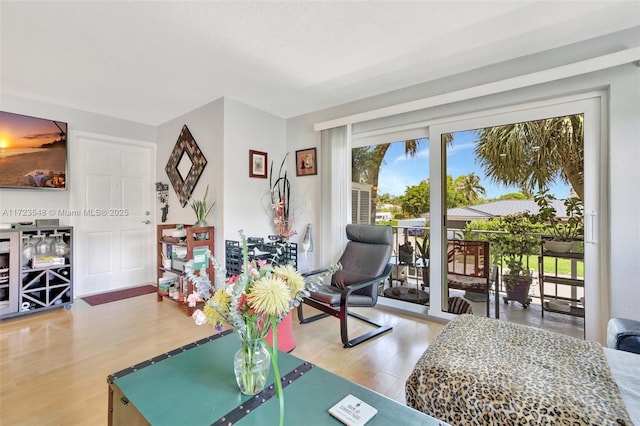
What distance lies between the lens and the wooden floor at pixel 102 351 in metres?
1.65

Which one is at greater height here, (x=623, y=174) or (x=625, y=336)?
(x=623, y=174)

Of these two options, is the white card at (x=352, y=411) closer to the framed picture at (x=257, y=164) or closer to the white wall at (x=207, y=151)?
the white wall at (x=207, y=151)

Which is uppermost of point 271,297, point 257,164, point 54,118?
point 54,118

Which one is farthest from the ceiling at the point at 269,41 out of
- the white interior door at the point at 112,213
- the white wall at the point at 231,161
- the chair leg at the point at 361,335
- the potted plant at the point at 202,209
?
the chair leg at the point at 361,335

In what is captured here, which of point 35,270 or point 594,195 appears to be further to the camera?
point 35,270

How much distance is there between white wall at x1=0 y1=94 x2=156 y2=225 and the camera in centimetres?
304

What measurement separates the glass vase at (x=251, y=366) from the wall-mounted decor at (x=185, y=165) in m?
2.76

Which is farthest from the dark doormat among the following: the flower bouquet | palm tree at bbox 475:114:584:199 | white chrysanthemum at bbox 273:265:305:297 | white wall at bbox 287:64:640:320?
white wall at bbox 287:64:640:320

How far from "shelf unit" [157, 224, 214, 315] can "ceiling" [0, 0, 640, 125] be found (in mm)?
1526

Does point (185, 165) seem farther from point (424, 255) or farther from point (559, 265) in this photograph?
point (559, 265)

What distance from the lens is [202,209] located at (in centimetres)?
321

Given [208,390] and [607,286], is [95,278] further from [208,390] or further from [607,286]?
[607,286]

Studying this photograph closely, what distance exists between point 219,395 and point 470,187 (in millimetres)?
2567

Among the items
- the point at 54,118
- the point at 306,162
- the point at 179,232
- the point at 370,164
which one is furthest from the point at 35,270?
the point at 370,164
